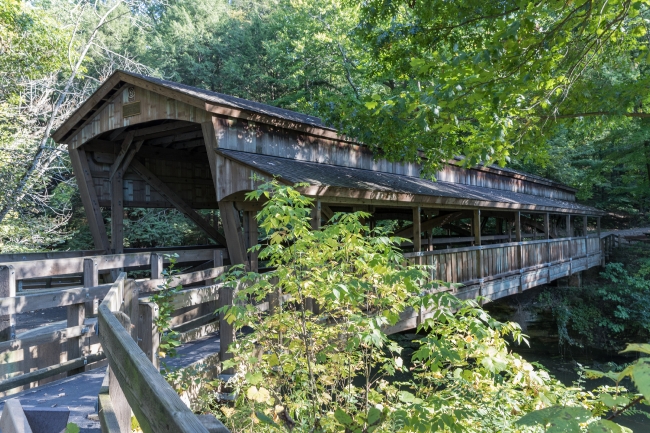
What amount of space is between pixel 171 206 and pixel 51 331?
7561 mm

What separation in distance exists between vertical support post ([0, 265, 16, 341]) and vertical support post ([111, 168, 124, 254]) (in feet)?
21.5

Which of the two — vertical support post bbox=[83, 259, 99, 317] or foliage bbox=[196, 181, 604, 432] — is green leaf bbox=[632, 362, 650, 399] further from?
vertical support post bbox=[83, 259, 99, 317]

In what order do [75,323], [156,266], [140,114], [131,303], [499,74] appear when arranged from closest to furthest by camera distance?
1. [131,303]
2. [75,323]
3. [156,266]
4. [499,74]
5. [140,114]

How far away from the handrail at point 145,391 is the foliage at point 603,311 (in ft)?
58.2

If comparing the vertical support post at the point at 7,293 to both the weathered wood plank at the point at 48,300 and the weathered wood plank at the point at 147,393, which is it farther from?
the weathered wood plank at the point at 147,393

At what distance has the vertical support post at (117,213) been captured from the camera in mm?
11109

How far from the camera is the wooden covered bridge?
139 inches

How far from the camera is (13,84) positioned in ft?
44.0

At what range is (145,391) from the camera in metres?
1.32

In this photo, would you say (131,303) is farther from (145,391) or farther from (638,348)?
(638,348)

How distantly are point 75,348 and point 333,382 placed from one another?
2967 mm

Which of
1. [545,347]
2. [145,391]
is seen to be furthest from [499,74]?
[545,347]

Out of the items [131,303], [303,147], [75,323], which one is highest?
[303,147]

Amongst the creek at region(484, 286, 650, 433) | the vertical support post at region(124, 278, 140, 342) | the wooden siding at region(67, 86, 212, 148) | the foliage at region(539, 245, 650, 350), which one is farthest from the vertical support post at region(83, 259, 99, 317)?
the foliage at region(539, 245, 650, 350)
